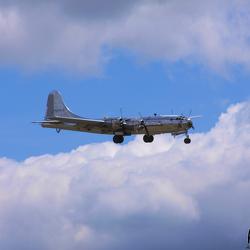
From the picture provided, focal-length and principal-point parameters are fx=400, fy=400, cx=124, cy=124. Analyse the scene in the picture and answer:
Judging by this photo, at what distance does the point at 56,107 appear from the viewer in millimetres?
80000

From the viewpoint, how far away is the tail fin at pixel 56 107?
7944 cm

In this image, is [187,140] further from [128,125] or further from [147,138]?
[128,125]

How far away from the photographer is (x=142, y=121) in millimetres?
67875

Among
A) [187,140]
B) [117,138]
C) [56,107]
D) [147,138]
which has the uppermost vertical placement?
[56,107]

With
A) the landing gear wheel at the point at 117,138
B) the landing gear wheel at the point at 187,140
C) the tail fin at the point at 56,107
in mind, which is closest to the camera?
the landing gear wheel at the point at 187,140

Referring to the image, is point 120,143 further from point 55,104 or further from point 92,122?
point 55,104

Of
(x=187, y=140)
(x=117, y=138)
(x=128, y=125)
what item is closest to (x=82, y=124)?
(x=117, y=138)

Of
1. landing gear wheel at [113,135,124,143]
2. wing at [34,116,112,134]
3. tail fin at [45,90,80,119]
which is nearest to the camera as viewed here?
wing at [34,116,112,134]

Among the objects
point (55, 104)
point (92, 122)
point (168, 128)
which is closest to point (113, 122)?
point (92, 122)

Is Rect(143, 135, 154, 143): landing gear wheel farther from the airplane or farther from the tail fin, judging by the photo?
the tail fin

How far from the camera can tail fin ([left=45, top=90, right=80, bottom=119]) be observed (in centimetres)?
7944

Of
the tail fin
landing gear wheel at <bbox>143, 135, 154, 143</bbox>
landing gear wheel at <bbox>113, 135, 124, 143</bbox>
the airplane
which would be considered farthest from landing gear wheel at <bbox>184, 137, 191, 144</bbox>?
the tail fin

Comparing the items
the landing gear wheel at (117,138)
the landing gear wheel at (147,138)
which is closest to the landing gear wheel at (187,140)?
the landing gear wheel at (147,138)

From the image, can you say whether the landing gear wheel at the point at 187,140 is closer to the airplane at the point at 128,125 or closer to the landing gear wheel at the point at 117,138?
the airplane at the point at 128,125
